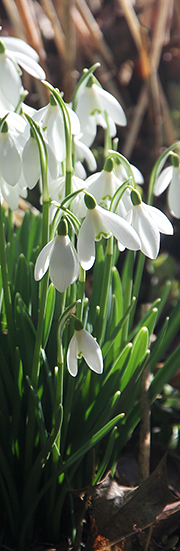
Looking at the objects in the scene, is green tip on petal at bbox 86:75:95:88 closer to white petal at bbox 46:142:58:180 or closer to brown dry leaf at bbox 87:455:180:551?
white petal at bbox 46:142:58:180

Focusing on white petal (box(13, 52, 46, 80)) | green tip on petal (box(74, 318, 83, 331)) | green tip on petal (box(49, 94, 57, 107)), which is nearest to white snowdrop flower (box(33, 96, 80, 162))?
green tip on petal (box(49, 94, 57, 107))

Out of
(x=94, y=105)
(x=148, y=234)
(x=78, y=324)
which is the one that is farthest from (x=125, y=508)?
(x=94, y=105)

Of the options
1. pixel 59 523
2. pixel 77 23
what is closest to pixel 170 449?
pixel 59 523

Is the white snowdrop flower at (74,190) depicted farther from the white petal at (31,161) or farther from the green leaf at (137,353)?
the green leaf at (137,353)

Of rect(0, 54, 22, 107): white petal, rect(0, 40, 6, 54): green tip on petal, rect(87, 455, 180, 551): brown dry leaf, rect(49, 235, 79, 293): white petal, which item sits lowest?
rect(87, 455, 180, 551): brown dry leaf

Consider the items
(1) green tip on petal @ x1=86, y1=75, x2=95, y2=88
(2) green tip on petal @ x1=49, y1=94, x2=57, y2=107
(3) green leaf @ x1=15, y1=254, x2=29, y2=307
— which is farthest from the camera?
(3) green leaf @ x1=15, y1=254, x2=29, y2=307

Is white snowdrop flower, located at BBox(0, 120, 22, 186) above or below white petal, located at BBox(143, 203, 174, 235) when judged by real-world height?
above

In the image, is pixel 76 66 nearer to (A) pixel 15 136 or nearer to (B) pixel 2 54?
(B) pixel 2 54

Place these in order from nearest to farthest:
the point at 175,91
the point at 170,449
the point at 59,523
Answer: the point at 59,523 < the point at 170,449 < the point at 175,91
